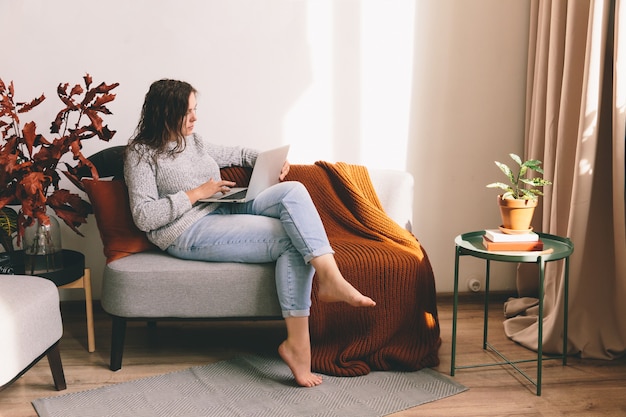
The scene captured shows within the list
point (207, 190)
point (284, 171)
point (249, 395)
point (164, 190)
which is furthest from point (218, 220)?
point (249, 395)

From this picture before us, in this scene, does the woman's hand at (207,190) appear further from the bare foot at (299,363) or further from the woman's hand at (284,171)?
the bare foot at (299,363)

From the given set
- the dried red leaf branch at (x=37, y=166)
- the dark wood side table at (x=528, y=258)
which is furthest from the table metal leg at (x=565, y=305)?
the dried red leaf branch at (x=37, y=166)

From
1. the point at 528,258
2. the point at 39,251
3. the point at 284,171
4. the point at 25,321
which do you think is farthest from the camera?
the point at 284,171

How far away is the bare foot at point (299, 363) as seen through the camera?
7.07 ft

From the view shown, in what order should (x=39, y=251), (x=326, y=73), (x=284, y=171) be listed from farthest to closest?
1. (x=326, y=73)
2. (x=284, y=171)
3. (x=39, y=251)

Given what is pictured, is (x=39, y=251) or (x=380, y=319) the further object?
(x=39, y=251)

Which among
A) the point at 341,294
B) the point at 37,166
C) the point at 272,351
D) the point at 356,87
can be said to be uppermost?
the point at 356,87

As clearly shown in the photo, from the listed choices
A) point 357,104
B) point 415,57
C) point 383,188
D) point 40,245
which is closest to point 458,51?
point 415,57

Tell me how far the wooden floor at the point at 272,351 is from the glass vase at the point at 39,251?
1.14ft

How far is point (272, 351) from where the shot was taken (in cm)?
249

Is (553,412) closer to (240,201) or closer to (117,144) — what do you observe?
(240,201)

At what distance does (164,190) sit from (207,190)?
0.16 meters

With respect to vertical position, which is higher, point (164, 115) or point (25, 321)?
point (164, 115)

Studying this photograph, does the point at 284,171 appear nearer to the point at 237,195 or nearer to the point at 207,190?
the point at 237,195
